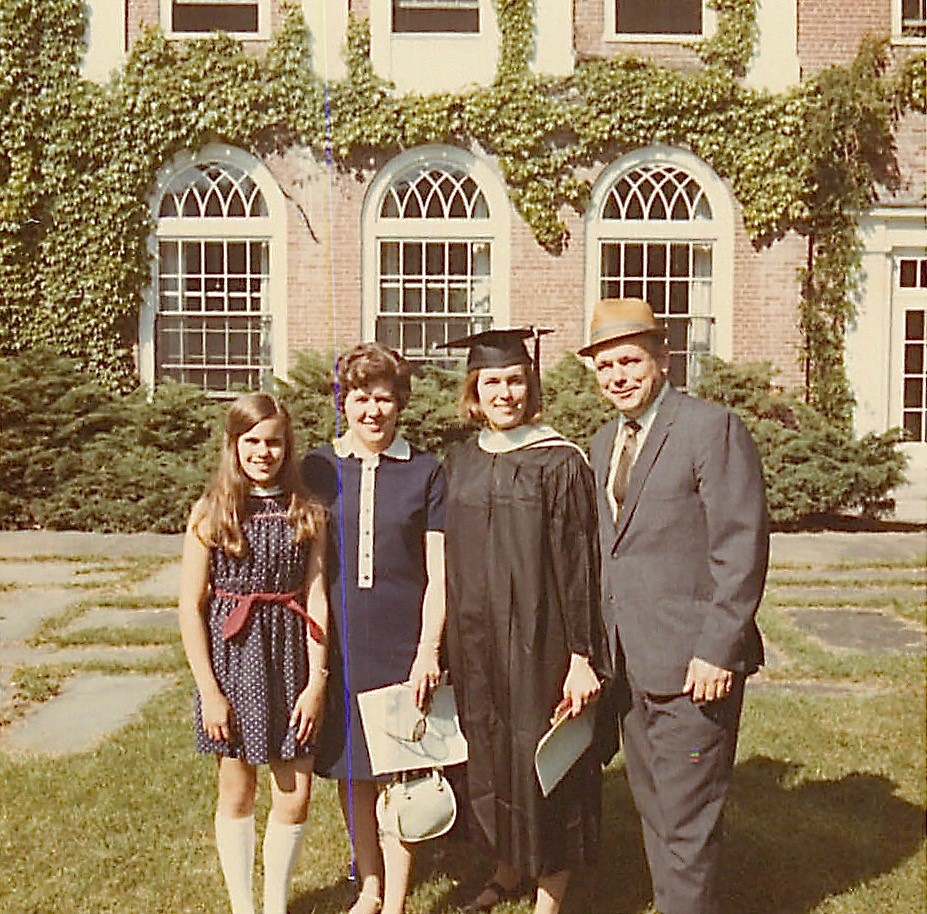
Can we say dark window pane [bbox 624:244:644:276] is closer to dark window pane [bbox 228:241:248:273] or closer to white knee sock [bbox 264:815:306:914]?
dark window pane [bbox 228:241:248:273]

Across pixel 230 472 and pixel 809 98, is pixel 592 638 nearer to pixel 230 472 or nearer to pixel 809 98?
pixel 230 472

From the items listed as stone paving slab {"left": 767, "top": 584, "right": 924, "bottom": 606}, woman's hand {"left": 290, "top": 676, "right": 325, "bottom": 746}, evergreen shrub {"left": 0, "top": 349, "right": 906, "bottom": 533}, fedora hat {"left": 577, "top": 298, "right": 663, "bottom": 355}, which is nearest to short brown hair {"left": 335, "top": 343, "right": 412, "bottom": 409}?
fedora hat {"left": 577, "top": 298, "right": 663, "bottom": 355}

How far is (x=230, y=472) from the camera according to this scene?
7.14 ft

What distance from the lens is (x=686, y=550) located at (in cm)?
212

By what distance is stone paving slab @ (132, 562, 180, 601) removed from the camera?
3562 millimetres

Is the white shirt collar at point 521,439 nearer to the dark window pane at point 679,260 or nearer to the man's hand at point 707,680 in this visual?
the man's hand at point 707,680

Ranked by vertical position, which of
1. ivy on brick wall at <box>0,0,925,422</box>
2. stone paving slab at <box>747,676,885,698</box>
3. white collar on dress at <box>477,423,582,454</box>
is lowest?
stone paving slab at <box>747,676,885,698</box>

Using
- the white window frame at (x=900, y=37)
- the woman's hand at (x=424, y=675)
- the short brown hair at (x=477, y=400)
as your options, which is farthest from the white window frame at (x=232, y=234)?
the white window frame at (x=900, y=37)

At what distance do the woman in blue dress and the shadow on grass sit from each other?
34cm

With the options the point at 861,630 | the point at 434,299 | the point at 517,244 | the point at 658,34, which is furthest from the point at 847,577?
the point at 658,34

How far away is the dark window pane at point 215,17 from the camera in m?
3.41

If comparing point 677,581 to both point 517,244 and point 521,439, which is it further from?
point 517,244

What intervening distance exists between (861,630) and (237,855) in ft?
10.0

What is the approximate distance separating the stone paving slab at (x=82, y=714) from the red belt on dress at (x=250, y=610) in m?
1.26
